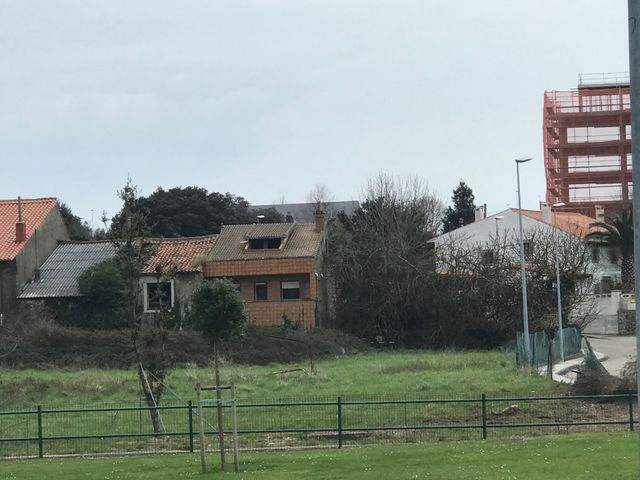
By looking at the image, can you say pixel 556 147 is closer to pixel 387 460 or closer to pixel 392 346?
pixel 392 346

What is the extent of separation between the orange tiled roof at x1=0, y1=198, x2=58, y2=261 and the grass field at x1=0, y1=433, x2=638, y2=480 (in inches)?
1481

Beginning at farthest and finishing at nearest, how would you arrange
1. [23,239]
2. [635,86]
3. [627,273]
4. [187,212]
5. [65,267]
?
[187,212] → [627,273] → [65,267] → [23,239] → [635,86]

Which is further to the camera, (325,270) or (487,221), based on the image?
(487,221)

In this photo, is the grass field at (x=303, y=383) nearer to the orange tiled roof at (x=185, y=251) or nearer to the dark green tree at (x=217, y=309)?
the dark green tree at (x=217, y=309)

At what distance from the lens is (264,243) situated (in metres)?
63.2

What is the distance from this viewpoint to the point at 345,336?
58656mm

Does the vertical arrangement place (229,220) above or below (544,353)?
above

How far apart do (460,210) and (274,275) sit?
150 feet

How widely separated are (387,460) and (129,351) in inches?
1151

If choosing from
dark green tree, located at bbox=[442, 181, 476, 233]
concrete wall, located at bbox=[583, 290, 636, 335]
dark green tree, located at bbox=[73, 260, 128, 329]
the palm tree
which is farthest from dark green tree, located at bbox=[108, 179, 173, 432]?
dark green tree, located at bbox=[442, 181, 476, 233]

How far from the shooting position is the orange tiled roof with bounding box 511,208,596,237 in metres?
76.8

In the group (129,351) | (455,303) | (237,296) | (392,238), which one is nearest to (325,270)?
(392,238)

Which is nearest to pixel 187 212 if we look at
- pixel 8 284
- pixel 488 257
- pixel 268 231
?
pixel 268 231

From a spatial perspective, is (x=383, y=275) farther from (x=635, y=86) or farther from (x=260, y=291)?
(x=635, y=86)
